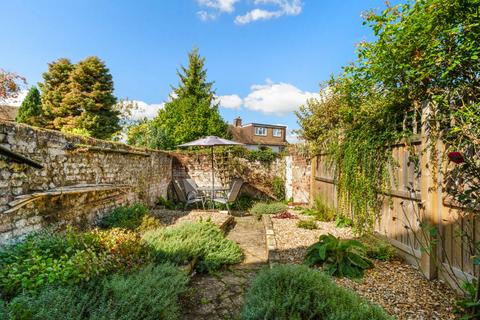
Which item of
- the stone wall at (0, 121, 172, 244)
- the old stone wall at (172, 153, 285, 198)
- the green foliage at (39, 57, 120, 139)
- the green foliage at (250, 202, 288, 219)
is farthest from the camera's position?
the green foliage at (39, 57, 120, 139)

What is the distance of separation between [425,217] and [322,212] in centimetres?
350

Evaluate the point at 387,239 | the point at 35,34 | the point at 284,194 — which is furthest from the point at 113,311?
the point at 284,194

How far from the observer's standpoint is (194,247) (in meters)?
3.75

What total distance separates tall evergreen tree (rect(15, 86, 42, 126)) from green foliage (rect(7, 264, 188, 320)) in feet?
56.3

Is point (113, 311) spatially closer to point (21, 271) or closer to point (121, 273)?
point (121, 273)

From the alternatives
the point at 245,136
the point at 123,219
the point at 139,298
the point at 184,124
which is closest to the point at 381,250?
the point at 139,298

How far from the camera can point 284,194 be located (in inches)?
408

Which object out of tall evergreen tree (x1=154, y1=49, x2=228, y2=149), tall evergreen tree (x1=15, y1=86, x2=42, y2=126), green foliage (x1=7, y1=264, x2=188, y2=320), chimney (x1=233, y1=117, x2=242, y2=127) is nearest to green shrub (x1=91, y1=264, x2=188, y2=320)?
green foliage (x1=7, y1=264, x2=188, y2=320)

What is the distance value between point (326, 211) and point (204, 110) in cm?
1134

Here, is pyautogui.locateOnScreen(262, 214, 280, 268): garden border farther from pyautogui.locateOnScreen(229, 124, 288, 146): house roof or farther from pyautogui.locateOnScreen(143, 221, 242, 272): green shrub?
pyautogui.locateOnScreen(229, 124, 288, 146): house roof

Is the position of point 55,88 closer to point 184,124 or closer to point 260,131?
point 184,124

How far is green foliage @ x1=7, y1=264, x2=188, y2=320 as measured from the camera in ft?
5.89

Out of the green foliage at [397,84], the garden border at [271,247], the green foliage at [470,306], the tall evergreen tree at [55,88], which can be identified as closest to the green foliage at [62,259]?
the garden border at [271,247]

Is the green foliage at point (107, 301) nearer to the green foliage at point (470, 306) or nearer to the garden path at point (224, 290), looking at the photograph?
the garden path at point (224, 290)
